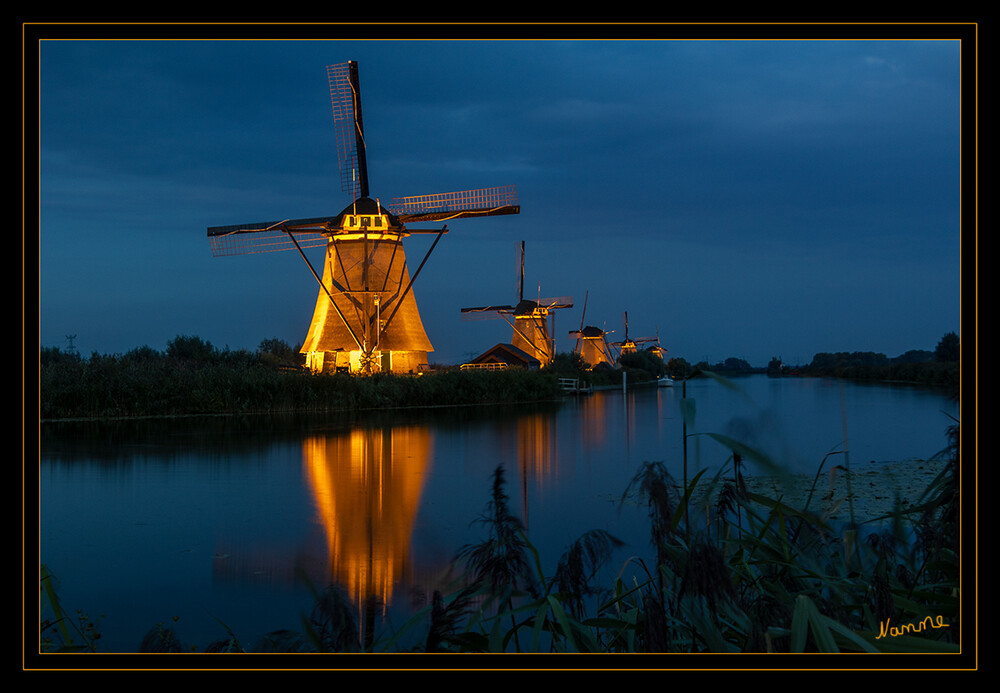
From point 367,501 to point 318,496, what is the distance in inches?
26.7

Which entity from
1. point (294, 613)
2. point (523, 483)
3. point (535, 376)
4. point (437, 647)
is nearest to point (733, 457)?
point (437, 647)

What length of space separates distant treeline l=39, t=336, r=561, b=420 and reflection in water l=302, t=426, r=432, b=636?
183 inches

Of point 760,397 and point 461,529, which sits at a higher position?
point 760,397

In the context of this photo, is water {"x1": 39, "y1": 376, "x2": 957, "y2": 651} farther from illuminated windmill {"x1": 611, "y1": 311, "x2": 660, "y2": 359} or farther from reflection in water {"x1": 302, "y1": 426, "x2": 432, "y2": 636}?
illuminated windmill {"x1": 611, "y1": 311, "x2": 660, "y2": 359}

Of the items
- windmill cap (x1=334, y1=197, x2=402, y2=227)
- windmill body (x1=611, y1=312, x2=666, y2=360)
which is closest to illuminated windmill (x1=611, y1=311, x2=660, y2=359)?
windmill body (x1=611, y1=312, x2=666, y2=360)

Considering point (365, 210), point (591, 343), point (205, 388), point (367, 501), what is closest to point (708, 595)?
point (367, 501)

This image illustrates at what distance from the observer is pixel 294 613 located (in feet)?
11.9

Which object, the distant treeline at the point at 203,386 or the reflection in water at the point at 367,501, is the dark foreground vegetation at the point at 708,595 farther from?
the distant treeline at the point at 203,386

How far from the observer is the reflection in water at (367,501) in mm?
4359

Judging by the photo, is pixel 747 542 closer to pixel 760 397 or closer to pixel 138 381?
pixel 760 397

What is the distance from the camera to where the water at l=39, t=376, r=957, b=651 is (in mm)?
3652

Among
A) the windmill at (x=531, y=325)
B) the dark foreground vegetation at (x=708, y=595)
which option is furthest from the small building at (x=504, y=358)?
the dark foreground vegetation at (x=708, y=595)
